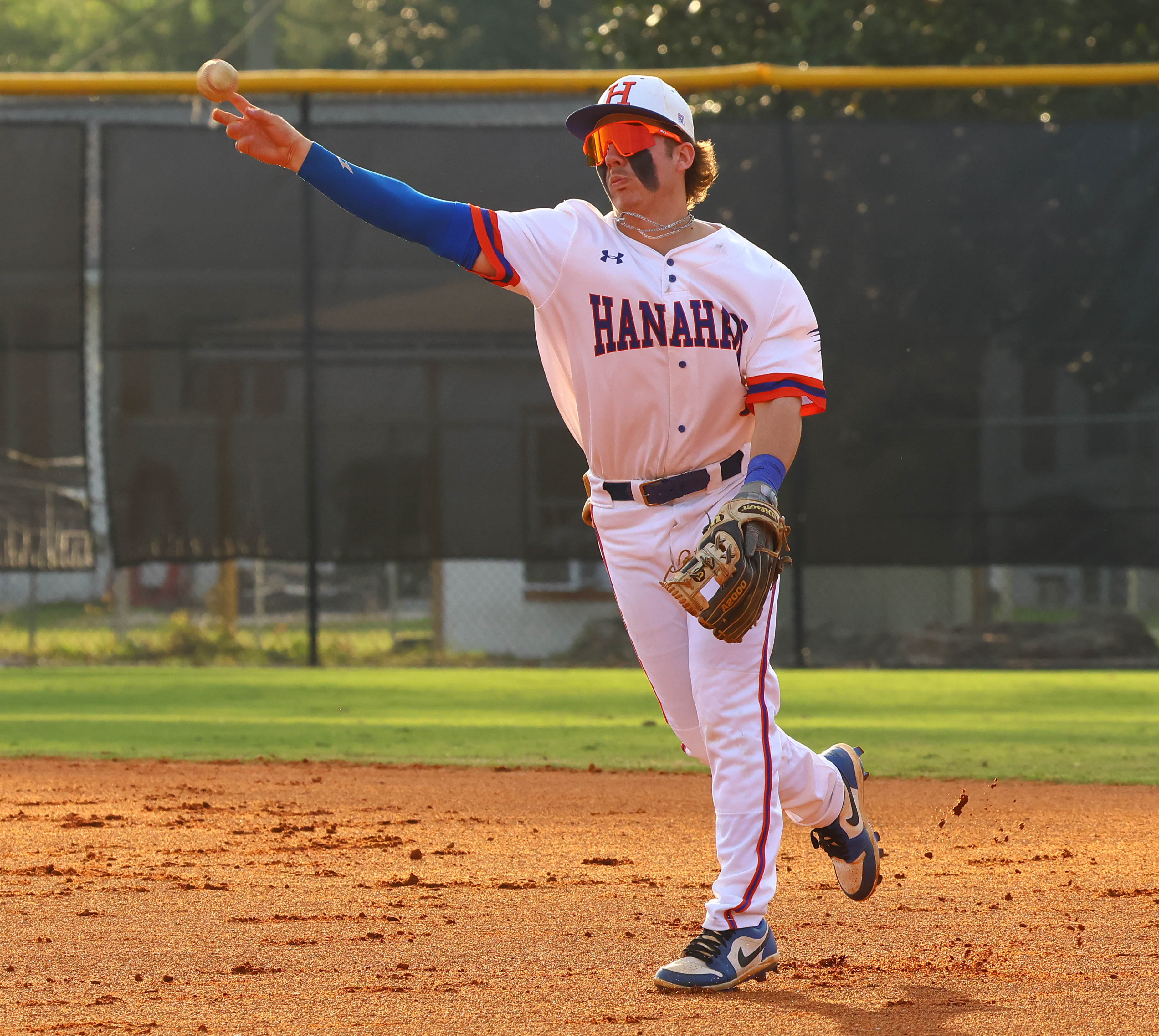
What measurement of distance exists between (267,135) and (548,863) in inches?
88.2

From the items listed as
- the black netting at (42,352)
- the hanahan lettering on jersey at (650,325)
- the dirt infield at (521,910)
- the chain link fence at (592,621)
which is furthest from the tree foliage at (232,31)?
the hanahan lettering on jersey at (650,325)

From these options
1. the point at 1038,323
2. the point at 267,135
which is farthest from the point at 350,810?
the point at 1038,323

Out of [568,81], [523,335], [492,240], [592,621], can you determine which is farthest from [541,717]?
[492,240]

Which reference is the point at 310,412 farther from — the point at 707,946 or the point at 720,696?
the point at 707,946

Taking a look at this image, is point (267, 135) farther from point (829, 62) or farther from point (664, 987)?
point (829, 62)

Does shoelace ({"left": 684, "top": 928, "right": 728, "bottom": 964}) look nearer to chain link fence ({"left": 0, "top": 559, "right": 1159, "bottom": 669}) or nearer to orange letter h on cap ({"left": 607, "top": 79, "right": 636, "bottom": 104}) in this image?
orange letter h on cap ({"left": 607, "top": 79, "right": 636, "bottom": 104})

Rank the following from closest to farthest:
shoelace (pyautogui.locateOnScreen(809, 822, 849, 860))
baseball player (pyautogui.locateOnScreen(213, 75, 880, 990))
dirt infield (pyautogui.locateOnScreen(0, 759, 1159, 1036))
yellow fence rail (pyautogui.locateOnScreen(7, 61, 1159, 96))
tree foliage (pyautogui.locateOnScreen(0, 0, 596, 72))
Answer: dirt infield (pyautogui.locateOnScreen(0, 759, 1159, 1036))
baseball player (pyautogui.locateOnScreen(213, 75, 880, 990))
shoelace (pyautogui.locateOnScreen(809, 822, 849, 860))
yellow fence rail (pyautogui.locateOnScreen(7, 61, 1159, 96))
tree foliage (pyautogui.locateOnScreen(0, 0, 596, 72))

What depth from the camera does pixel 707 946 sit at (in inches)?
121

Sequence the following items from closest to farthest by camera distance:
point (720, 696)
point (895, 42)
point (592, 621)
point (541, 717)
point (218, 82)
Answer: point (720, 696) → point (218, 82) → point (541, 717) → point (592, 621) → point (895, 42)

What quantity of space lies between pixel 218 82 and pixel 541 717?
15.9 feet

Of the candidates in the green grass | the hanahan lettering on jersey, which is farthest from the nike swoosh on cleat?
the green grass

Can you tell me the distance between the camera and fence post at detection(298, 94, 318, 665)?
30.3ft

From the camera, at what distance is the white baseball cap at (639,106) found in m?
3.29

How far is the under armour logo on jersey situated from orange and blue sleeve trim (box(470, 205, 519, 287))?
38 centimetres
